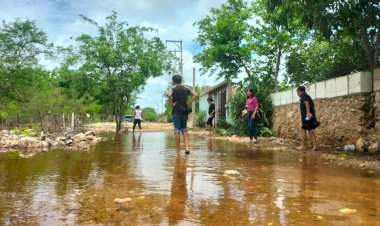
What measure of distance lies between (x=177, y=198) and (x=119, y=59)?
59.4 feet

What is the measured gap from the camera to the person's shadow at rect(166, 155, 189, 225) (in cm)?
307

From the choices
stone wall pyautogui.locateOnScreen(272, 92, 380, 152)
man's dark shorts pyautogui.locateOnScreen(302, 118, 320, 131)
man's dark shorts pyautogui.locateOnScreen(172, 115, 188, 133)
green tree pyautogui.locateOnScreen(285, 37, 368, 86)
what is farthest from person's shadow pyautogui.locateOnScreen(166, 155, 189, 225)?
green tree pyautogui.locateOnScreen(285, 37, 368, 86)

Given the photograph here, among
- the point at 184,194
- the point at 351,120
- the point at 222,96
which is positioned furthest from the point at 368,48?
the point at 222,96

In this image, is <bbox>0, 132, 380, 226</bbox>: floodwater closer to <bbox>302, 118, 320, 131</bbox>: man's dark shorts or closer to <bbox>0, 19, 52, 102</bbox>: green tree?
<bbox>302, 118, 320, 131</bbox>: man's dark shorts

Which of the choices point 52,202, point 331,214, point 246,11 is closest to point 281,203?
point 331,214

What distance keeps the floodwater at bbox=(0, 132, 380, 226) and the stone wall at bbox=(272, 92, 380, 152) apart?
117 inches

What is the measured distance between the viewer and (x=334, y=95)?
402 inches

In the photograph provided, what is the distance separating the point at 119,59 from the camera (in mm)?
20969

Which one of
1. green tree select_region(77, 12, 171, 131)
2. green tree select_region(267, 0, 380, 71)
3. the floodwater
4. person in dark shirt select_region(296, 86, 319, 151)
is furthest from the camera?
green tree select_region(77, 12, 171, 131)

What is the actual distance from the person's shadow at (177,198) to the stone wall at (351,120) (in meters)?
5.04

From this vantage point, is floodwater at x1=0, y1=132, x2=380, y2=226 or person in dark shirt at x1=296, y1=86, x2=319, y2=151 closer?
floodwater at x1=0, y1=132, x2=380, y2=226

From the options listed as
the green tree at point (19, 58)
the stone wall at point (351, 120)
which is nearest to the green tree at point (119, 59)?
the green tree at point (19, 58)

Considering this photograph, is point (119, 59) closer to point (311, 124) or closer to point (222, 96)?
point (222, 96)

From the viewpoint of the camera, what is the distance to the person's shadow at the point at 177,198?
3068 mm
